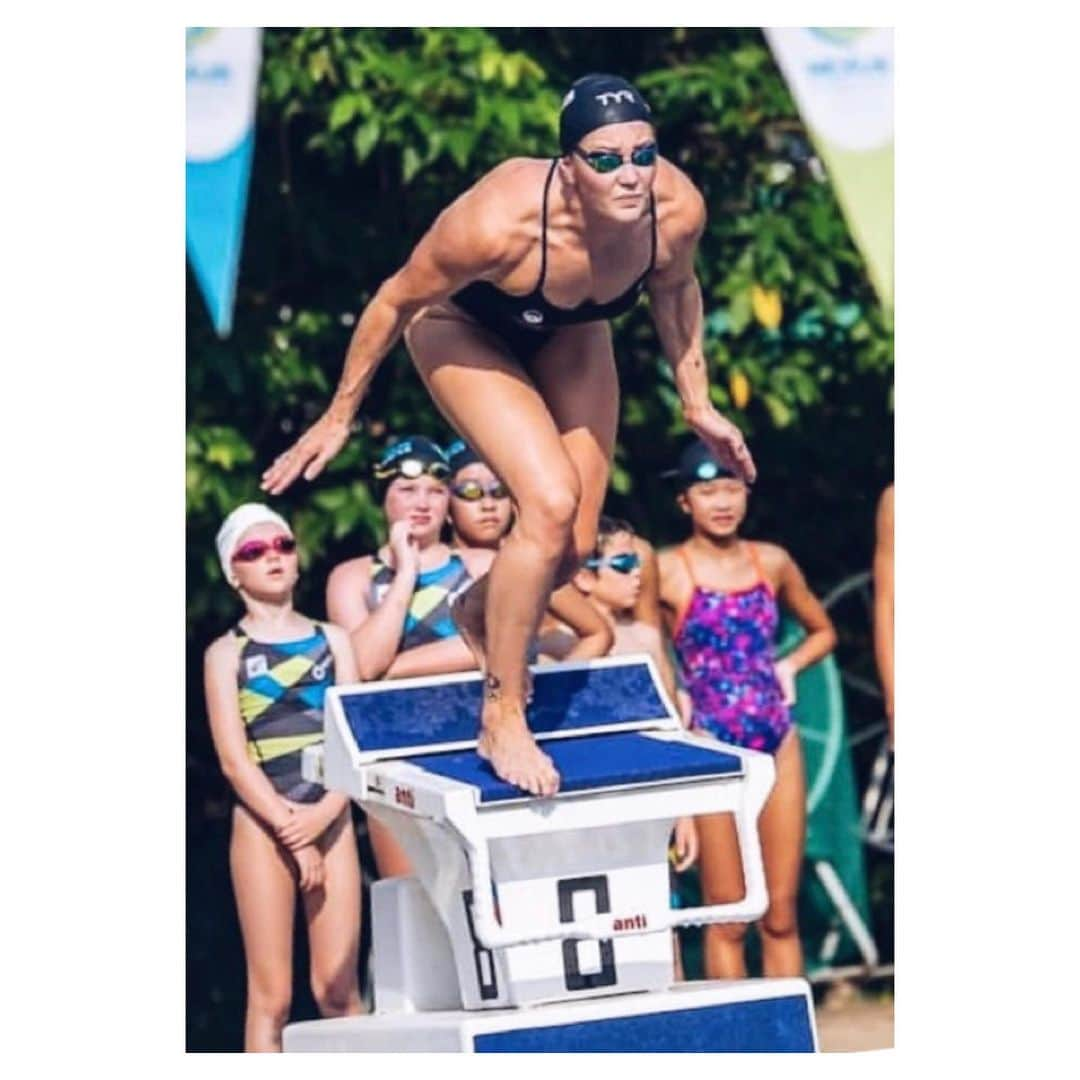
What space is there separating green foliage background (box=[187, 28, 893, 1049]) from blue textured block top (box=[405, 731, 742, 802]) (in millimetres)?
2299

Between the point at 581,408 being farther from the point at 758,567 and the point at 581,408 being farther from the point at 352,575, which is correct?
the point at 758,567

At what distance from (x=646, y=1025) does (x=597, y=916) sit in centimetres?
29

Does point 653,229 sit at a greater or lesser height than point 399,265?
lesser

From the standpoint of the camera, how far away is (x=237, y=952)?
10.0 metres

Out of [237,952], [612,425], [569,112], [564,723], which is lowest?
[237,952]

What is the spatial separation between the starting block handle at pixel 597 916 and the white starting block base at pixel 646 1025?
0.18 metres

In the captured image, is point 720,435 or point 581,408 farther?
point 720,435

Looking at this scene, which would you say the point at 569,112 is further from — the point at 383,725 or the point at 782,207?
the point at 782,207

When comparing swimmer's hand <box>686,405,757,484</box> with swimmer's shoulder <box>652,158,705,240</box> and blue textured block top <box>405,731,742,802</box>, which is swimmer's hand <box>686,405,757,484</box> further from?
blue textured block top <box>405,731,742,802</box>

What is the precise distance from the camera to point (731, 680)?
9.55 meters

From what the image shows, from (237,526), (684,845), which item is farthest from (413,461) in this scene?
(684,845)

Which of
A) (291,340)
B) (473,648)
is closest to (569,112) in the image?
(473,648)

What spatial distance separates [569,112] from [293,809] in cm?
250

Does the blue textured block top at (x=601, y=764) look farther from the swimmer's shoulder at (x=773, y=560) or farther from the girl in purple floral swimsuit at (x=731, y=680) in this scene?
the swimmer's shoulder at (x=773, y=560)
